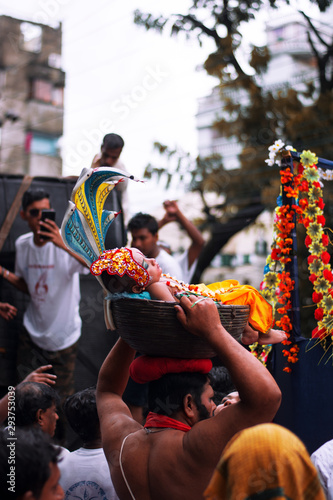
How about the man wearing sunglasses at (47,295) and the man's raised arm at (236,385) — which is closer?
the man's raised arm at (236,385)

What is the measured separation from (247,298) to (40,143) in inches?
733

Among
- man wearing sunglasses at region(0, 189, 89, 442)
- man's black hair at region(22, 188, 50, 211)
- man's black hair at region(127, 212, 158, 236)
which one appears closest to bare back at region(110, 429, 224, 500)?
man wearing sunglasses at region(0, 189, 89, 442)

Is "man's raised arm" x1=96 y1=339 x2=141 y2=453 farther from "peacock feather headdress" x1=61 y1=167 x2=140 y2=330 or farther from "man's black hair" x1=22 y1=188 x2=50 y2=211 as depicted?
"man's black hair" x1=22 y1=188 x2=50 y2=211

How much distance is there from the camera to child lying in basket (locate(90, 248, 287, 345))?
2.35 m

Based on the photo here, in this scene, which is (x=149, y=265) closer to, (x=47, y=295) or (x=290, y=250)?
(x=290, y=250)

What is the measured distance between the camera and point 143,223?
188 inches

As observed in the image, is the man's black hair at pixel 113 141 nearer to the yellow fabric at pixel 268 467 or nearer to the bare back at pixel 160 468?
the bare back at pixel 160 468

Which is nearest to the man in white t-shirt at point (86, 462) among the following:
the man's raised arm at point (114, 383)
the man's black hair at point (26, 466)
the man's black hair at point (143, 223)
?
the man's raised arm at point (114, 383)

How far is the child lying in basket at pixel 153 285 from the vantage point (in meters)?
2.35

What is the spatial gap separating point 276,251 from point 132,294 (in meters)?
2.13

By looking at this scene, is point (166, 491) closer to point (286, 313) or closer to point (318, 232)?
point (286, 313)

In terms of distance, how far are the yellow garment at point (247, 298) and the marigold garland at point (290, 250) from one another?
1280 millimetres

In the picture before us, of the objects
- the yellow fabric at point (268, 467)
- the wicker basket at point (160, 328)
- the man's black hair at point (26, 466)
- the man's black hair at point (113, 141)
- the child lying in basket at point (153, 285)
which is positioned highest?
the man's black hair at point (113, 141)

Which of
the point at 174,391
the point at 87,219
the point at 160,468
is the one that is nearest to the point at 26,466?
the point at 160,468
